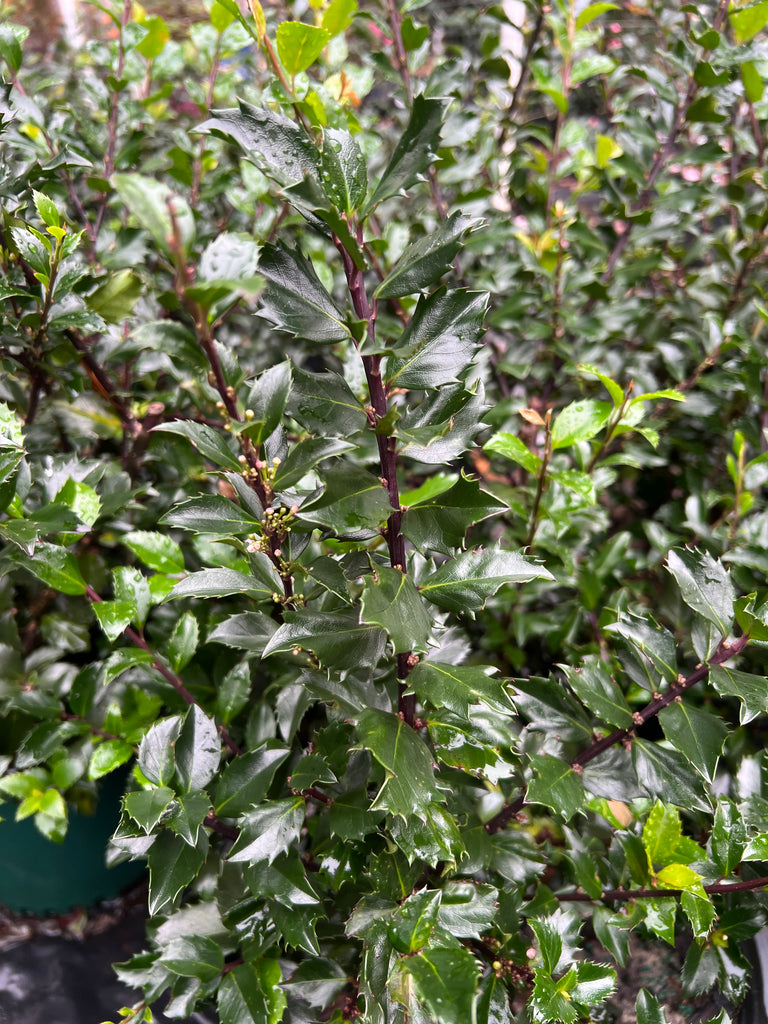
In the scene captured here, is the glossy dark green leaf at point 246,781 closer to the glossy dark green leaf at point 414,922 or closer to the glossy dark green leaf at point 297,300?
the glossy dark green leaf at point 414,922

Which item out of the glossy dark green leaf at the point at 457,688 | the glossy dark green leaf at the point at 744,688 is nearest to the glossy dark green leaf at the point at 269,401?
the glossy dark green leaf at the point at 457,688

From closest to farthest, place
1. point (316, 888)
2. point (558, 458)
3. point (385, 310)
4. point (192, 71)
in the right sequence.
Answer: point (316, 888) < point (558, 458) < point (385, 310) < point (192, 71)

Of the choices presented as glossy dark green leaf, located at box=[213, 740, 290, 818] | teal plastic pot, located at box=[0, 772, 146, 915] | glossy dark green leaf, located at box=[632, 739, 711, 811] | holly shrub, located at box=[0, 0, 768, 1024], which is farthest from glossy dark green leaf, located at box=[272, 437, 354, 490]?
teal plastic pot, located at box=[0, 772, 146, 915]

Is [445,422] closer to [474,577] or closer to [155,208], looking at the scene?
[474,577]

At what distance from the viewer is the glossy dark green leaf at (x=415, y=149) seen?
1.75ft

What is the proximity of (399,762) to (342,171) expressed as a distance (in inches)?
17.7

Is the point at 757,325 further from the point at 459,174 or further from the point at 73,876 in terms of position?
the point at 73,876

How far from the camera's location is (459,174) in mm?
1179

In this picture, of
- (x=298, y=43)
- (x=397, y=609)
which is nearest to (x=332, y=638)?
(x=397, y=609)

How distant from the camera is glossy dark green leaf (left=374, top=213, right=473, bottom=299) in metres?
0.53

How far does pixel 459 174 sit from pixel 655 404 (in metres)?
0.53

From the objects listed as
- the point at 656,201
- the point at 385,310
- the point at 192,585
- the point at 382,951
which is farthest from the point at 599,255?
the point at 382,951

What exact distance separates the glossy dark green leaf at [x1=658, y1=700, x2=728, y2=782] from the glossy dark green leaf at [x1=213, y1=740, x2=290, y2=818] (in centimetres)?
38

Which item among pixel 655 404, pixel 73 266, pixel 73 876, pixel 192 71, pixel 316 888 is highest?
pixel 192 71
